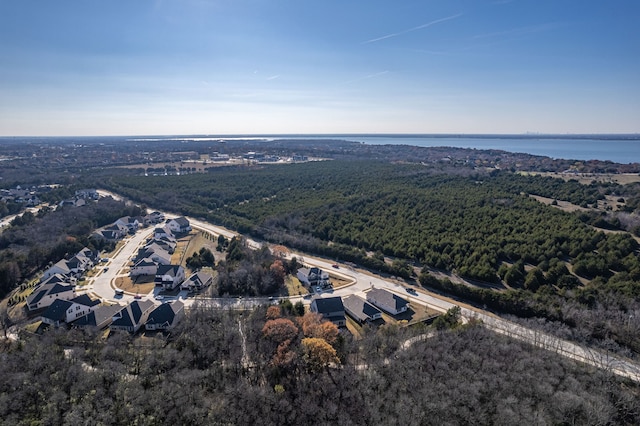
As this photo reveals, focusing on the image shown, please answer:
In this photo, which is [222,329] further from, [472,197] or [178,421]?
[472,197]

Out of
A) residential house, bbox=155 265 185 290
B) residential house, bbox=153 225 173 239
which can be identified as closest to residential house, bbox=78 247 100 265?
residential house, bbox=153 225 173 239

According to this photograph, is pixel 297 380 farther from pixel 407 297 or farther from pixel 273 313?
pixel 407 297

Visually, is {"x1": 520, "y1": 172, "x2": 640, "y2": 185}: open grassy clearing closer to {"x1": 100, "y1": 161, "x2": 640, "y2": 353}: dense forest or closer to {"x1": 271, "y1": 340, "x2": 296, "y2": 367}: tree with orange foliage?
{"x1": 100, "y1": 161, "x2": 640, "y2": 353}: dense forest

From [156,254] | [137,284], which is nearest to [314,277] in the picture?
[137,284]

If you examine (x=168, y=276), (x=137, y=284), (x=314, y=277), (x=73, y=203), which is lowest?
(x=137, y=284)

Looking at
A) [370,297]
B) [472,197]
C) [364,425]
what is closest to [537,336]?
[370,297]

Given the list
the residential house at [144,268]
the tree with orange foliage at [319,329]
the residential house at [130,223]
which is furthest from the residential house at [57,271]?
the tree with orange foliage at [319,329]

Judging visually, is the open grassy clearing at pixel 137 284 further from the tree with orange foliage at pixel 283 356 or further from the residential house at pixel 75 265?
the tree with orange foliage at pixel 283 356
